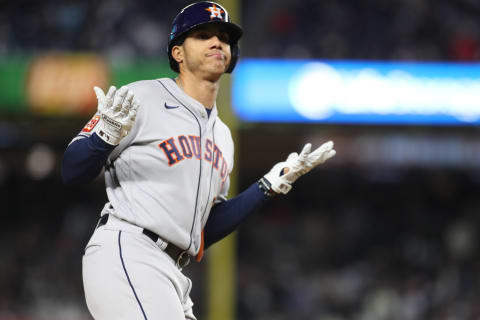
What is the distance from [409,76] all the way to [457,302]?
8.83ft

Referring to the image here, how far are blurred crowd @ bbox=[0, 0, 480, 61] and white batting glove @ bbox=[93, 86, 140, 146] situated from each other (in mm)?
6884

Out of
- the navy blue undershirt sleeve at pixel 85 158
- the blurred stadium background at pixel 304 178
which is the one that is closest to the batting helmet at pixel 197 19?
the navy blue undershirt sleeve at pixel 85 158

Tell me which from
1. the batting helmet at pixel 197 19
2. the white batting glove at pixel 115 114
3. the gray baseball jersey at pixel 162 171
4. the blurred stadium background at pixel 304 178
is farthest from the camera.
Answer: the blurred stadium background at pixel 304 178

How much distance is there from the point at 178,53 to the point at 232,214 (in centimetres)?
63

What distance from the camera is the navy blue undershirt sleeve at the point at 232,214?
2754 millimetres

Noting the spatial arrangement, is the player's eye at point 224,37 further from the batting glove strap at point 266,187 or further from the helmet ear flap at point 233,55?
the batting glove strap at point 266,187

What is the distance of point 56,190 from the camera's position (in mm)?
11727

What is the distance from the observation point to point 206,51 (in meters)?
2.61

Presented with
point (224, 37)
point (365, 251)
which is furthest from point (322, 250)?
point (224, 37)

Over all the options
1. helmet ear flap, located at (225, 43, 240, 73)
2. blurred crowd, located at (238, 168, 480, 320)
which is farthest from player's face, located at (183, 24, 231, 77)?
blurred crowd, located at (238, 168, 480, 320)

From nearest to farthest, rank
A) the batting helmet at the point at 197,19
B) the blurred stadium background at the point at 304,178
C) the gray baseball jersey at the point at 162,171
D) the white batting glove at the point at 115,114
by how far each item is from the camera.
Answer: the white batting glove at the point at 115,114 → the gray baseball jersey at the point at 162,171 → the batting helmet at the point at 197,19 → the blurred stadium background at the point at 304,178

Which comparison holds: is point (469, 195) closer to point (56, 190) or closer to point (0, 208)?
point (56, 190)

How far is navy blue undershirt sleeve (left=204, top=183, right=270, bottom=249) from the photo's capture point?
2.75 m

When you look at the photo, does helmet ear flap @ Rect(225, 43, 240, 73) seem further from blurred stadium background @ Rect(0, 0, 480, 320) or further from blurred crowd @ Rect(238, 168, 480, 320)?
blurred crowd @ Rect(238, 168, 480, 320)
